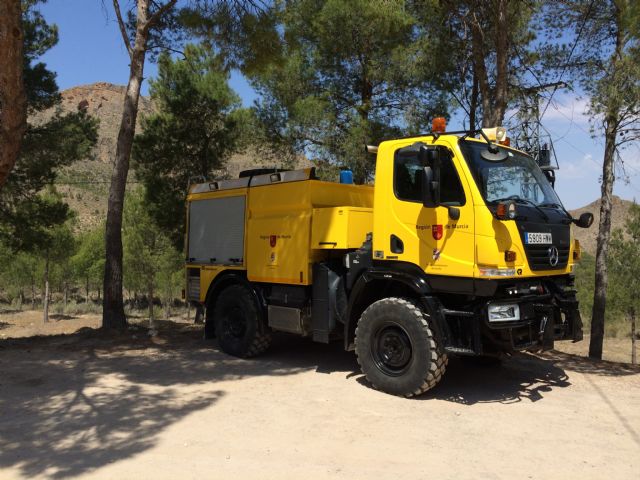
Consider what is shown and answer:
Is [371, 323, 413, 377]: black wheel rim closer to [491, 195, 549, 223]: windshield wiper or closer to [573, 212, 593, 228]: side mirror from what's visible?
[491, 195, 549, 223]: windshield wiper

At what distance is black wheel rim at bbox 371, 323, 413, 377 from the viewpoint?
231 inches

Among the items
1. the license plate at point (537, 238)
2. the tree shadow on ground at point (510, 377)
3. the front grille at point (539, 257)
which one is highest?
the license plate at point (537, 238)

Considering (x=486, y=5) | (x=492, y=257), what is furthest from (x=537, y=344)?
(x=486, y=5)

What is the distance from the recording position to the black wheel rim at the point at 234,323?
321 inches

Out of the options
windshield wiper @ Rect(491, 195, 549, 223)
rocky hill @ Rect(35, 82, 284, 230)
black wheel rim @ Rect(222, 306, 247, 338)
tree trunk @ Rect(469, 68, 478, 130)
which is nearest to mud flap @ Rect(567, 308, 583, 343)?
windshield wiper @ Rect(491, 195, 549, 223)

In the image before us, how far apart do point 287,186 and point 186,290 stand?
3049 millimetres

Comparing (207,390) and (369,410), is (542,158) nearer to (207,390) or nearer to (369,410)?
(369,410)

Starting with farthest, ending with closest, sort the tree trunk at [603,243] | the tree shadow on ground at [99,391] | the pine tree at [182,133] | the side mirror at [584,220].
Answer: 1. the pine tree at [182,133]
2. the tree trunk at [603,243]
3. the side mirror at [584,220]
4. the tree shadow on ground at [99,391]

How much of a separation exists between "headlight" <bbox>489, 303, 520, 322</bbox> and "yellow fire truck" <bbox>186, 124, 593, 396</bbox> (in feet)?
0.04

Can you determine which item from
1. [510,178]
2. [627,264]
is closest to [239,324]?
[510,178]

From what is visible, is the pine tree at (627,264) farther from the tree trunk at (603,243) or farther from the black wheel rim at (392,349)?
the black wheel rim at (392,349)

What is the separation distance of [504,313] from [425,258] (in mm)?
989

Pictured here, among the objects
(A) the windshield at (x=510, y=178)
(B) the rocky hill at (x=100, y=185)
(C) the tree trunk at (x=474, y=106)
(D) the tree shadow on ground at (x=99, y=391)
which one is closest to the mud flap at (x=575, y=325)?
(A) the windshield at (x=510, y=178)

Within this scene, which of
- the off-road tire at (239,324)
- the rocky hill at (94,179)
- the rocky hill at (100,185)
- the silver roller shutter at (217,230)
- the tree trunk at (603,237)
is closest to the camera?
the off-road tire at (239,324)
